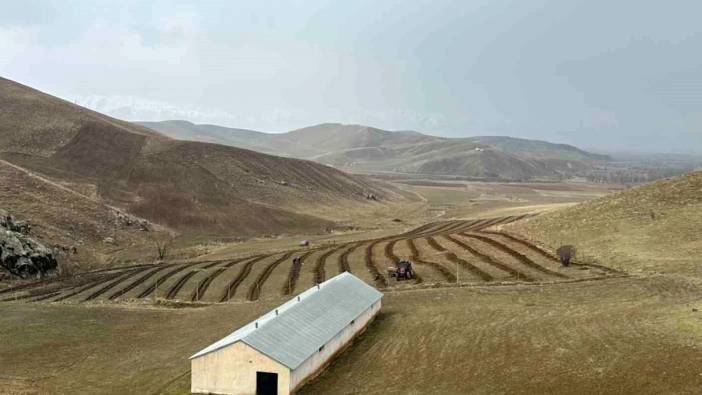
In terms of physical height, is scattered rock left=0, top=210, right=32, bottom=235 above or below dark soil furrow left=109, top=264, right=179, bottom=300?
above

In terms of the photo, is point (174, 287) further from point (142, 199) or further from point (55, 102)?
point (55, 102)

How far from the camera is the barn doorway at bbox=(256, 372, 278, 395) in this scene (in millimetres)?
28172

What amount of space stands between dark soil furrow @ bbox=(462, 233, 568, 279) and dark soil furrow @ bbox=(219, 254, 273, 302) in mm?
24927

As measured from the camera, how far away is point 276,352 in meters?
28.9

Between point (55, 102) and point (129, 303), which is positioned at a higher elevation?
point (55, 102)

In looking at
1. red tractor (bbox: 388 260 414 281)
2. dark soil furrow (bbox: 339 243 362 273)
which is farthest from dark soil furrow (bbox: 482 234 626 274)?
dark soil furrow (bbox: 339 243 362 273)

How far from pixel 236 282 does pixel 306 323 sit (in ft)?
77.3

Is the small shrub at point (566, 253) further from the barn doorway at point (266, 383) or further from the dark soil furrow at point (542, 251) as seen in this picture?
the barn doorway at point (266, 383)

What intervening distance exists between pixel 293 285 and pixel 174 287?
11.2 meters

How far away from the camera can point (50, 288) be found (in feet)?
188

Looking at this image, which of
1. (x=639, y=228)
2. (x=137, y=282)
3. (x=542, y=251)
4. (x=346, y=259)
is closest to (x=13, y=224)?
(x=137, y=282)

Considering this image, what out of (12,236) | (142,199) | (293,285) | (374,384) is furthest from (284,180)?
(374,384)

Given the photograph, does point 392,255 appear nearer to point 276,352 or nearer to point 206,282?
point 206,282

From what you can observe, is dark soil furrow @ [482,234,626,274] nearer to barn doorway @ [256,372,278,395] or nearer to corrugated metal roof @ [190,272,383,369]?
corrugated metal roof @ [190,272,383,369]
